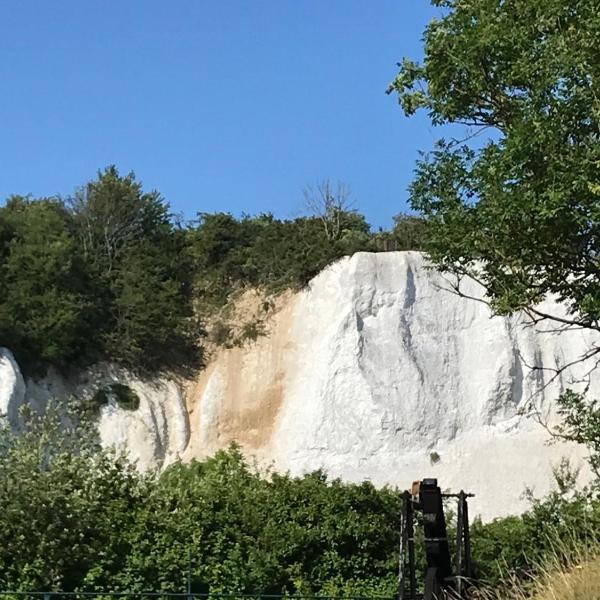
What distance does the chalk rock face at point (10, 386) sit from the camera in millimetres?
32125

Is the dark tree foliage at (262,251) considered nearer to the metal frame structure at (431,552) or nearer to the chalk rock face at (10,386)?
the chalk rock face at (10,386)

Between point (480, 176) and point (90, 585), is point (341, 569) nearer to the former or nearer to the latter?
point (90, 585)

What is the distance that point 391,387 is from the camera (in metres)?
35.0

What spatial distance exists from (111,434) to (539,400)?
48.7 feet

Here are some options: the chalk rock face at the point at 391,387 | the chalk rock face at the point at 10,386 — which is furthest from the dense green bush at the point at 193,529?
the chalk rock face at the point at 10,386

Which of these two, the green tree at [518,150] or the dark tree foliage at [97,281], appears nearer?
the green tree at [518,150]

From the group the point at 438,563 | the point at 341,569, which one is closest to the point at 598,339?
the point at 341,569

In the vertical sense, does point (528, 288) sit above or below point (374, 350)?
below

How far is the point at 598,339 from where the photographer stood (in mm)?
33406

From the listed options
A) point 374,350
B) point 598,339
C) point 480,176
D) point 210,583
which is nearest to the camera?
point 480,176

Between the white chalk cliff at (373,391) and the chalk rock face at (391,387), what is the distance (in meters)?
0.05

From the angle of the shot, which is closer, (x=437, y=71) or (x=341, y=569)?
(x=437, y=71)

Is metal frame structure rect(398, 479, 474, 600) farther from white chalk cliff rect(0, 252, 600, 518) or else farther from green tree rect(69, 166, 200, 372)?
green tree rect(69, 166, 200, 372)

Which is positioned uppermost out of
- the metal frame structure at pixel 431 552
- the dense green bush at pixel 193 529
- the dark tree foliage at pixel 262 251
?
the dark tree foliage at pixel 262 251
